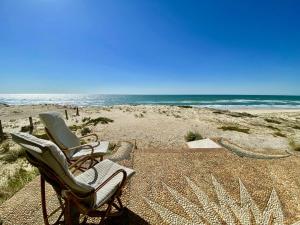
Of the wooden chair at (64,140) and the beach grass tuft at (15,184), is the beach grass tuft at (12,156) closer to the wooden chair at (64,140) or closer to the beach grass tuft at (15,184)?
the beach grass tuft at (15,184)

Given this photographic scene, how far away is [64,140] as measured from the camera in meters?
3.61

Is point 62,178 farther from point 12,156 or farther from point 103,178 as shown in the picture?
point 12,156

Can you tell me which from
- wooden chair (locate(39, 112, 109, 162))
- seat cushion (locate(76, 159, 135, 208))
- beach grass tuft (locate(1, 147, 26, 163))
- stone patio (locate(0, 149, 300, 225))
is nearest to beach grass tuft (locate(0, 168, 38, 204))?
stone patio (locate(0, 149, 300, 225))

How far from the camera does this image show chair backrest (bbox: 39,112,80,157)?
3357 mm

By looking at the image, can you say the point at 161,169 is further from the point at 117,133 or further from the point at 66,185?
the point at 117,133

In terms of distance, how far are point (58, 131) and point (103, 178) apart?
1.66m

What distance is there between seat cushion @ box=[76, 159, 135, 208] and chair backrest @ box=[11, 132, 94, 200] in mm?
205

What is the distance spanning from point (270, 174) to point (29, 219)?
11.8 ft

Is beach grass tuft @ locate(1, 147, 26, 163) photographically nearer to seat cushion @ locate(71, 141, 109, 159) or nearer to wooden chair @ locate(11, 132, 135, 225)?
seat cushion @ locate(71, 141, 109, 159)

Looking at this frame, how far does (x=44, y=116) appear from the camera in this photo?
3395 mm

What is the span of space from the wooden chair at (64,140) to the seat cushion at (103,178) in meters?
0.62

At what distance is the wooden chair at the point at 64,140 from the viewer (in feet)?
10.8

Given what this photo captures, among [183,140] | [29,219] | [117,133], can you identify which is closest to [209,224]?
[29,219]

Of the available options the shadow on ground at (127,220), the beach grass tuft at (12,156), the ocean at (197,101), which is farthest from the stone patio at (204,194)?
the ocean at (197,101)
